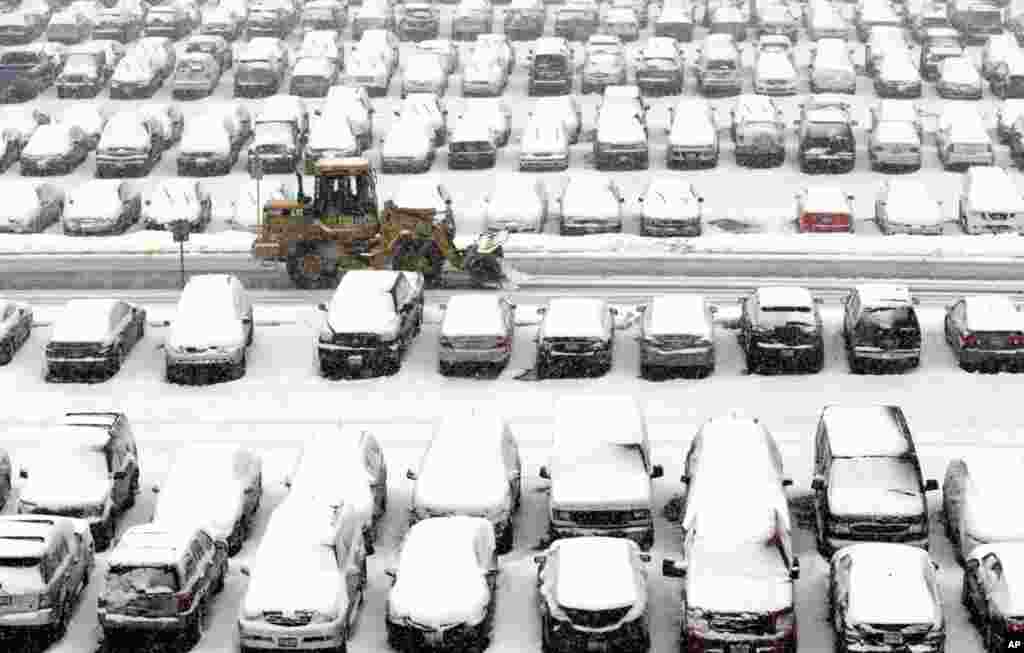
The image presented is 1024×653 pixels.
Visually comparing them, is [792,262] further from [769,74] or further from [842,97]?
[769,74]

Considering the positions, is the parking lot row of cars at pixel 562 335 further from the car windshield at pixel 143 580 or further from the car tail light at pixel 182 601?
the car tail light at pixel 182 601

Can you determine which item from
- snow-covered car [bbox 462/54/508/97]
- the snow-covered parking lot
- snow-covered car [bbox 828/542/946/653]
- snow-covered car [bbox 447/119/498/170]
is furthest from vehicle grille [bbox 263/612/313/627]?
snow-covered car [bbox 462/54/508/97]

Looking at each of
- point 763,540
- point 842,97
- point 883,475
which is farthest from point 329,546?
point 842,97

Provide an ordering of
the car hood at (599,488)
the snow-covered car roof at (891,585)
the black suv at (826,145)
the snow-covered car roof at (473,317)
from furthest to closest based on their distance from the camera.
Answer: the black suv at (826,145) → the snow-covered car roof at (473,317) → the car hood at (599,488) → the snow-covered car roof at (891,585)

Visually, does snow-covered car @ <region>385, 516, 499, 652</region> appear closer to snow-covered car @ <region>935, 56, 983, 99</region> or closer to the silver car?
the silver car

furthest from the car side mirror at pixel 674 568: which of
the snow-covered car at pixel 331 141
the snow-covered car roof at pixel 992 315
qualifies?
the snow-covered car at pixel 331 141
